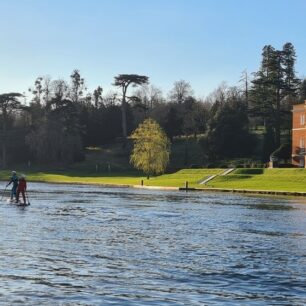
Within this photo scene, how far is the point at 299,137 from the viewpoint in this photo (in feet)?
296

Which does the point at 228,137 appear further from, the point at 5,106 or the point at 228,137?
the point at 5,106

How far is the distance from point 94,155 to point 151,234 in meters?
102

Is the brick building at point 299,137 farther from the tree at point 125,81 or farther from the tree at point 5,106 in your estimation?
the tree at point 5,106

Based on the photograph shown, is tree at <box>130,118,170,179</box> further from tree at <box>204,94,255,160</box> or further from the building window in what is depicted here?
the building window

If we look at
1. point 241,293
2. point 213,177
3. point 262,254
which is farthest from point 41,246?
point 213,177

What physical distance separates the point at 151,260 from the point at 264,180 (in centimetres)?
5364

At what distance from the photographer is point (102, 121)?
5276 inches

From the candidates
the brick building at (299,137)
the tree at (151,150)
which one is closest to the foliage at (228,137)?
the brick building at (299,137)

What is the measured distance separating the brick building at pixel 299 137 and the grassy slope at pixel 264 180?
13877 millimetres

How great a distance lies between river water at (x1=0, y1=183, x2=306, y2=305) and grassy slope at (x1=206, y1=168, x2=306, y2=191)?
3295cm

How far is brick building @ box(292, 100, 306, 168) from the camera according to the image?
3460 inches

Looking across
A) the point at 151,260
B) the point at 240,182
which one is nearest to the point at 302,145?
the point at 240,182

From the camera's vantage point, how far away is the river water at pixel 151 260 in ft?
41.9

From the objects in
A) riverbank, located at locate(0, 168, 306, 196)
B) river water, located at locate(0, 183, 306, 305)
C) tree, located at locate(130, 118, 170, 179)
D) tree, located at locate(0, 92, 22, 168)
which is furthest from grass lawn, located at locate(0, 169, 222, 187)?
river water, located at locate(0, 183, 306, 305)
